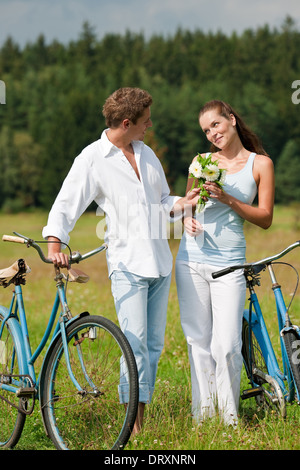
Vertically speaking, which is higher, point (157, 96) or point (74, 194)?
point (157, 96)

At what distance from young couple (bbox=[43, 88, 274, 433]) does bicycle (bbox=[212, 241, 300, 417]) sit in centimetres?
17

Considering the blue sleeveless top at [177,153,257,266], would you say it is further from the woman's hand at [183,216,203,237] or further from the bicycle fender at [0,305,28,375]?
the bicycle fender at [0,305,28,375]

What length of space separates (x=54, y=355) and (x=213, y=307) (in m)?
1.09

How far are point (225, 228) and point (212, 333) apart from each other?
707mm

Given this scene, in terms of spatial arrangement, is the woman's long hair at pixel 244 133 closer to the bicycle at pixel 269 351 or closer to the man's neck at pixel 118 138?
the man's neck at pixel 118 138

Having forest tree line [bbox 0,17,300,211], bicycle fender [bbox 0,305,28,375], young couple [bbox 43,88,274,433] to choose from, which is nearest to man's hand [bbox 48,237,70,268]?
young couple [bbox 43,88,274,433]

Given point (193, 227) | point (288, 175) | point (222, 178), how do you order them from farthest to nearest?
1. point (288, 175)
2. point (193, 227)
3. point (222, 178)

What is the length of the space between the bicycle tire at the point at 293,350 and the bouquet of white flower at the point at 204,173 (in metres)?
0.97

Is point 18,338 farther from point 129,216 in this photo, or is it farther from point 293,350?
point 293,350

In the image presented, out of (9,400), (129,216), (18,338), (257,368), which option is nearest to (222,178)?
(129,216)

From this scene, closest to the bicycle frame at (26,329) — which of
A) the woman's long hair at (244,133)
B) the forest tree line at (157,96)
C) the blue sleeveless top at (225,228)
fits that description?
the blue sleeveless top at (225,228)

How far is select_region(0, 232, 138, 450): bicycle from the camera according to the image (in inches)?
158

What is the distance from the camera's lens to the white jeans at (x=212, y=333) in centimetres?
454

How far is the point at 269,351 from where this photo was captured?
4.65 meters
